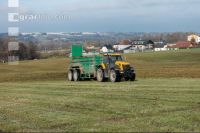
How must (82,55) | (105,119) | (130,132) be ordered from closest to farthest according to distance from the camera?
(130,132)
(105,119)
(82,55)

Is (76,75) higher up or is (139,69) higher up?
(76,75)

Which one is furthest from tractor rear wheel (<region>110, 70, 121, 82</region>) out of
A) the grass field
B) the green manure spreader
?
the grass field

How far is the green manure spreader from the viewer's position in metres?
29.2

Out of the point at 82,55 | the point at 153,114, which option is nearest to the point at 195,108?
the point at 153,114

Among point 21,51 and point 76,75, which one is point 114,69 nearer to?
point 76,75

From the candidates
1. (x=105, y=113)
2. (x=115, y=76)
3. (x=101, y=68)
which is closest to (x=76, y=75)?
(x=101, y=68)

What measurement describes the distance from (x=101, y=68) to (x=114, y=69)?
141cm

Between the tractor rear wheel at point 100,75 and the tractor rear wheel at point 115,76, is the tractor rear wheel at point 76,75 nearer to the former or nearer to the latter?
the tractor rear wheel at point 100,75

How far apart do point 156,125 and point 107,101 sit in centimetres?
510

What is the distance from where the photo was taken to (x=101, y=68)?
99.9 ft

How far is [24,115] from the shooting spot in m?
12.8

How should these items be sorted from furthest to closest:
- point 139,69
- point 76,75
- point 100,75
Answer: point 139,69 < point 76,75 < point 100,75

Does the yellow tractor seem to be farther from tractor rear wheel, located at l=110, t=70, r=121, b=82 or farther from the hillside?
the hillside

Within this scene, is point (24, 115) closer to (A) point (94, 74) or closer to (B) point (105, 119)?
(B) point (105, 119)
